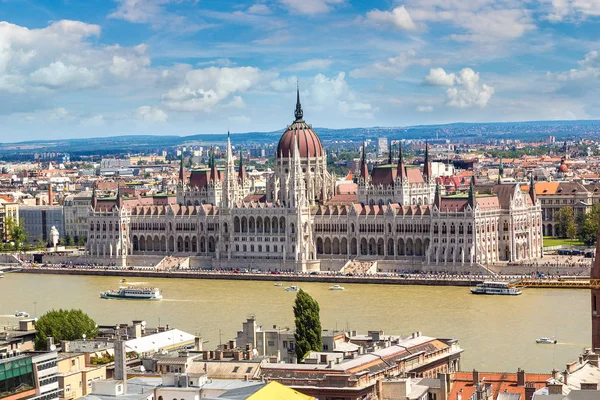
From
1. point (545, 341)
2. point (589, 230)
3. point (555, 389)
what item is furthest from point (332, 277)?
point (555, 389)

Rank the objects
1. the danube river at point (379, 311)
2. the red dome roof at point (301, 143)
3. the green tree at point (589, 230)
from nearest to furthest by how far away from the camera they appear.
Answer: the danube river at point (379, 311) → the green tree at point (589, 230) → the red dome roof at point (301, 143)

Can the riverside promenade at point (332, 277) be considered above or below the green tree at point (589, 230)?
below

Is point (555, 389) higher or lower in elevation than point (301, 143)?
lower

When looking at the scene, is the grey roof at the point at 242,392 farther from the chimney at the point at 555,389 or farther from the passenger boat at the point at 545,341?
the passenger boat at the point at 545,341

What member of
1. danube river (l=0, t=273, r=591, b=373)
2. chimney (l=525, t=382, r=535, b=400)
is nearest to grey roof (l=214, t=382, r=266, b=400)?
chimney (l=525, t=382, r=535, b=400)

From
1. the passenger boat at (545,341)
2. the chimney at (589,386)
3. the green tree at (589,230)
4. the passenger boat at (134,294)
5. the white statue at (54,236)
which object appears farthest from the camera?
the white statue at (54,236)

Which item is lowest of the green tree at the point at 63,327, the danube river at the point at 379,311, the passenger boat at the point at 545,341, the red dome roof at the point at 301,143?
the passenger boat at the point at 545,341

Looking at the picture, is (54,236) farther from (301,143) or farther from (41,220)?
(301,143)

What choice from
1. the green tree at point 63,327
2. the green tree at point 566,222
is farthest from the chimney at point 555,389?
the green tree at point 566,222

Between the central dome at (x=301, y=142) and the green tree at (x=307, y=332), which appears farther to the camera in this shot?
the central dome at (x=301, y=142)
